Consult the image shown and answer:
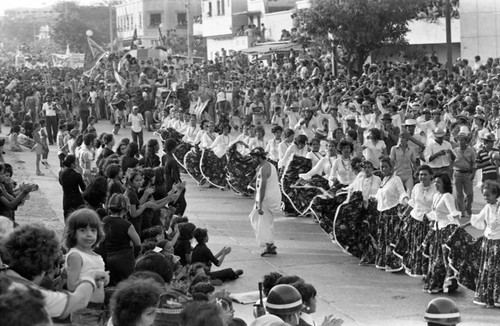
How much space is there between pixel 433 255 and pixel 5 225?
5813mm

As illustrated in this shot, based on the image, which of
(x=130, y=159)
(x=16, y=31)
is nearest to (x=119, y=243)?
(x=130, y=159)

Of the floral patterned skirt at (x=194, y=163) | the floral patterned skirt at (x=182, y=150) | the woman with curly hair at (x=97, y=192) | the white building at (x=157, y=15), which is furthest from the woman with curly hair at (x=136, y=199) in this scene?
the white building at (x=157, y=15)

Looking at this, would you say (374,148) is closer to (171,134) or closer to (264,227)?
(264,227)

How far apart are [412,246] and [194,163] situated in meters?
9.75

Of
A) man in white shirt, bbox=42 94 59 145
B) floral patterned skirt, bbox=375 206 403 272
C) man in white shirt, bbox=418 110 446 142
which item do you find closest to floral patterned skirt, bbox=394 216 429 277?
floral patterned skirt, bbox=375 206 403 272

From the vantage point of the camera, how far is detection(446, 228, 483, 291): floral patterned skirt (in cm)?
1123

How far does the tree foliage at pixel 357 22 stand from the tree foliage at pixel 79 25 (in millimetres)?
52645

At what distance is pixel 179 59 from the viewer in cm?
5238

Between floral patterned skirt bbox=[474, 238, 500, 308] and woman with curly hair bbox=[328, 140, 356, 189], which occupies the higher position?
woman with curly hair bbox=[328, 140, 356, 189]

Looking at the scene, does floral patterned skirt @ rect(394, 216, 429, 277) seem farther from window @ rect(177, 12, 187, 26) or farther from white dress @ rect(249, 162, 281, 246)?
window @ rect(177, 12, 187, 26)

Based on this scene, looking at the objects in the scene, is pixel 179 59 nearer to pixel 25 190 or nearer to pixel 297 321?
pixel 25 190

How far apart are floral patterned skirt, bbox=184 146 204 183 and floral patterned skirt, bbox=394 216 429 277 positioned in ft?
30.4

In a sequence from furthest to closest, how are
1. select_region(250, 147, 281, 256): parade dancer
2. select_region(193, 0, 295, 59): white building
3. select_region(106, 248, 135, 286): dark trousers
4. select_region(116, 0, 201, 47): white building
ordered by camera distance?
1. select_region(116, 0, 201, 47): white building
2. select_region(193, 0, 295, 59): white building
3. select_region(250, 147, 281, 256): parade dancer
4. select_region(106, 248, 135, 286): dark trousers

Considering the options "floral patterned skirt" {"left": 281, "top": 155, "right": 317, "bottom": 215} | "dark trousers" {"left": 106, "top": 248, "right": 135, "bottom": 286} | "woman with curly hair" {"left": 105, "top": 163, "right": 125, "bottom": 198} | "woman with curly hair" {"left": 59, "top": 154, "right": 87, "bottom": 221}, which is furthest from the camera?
"floral patterned skirt" {"left": 281, "top": 155, "right": 317, "bottom": 215}
